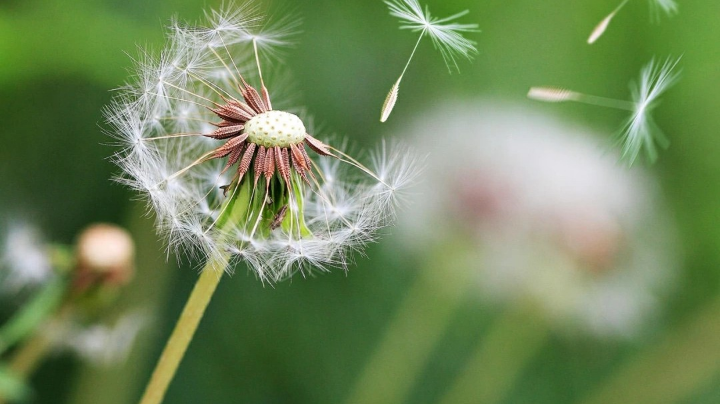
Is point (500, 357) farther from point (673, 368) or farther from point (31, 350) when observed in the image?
point (31, 350)

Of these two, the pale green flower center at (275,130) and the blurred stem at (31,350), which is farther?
the blurred stem at (31,350)

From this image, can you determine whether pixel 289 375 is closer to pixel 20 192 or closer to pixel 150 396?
pixel 20 192

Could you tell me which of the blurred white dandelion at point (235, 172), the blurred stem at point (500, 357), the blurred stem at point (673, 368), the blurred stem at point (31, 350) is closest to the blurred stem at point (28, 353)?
the blurred stem at point (31, 350)

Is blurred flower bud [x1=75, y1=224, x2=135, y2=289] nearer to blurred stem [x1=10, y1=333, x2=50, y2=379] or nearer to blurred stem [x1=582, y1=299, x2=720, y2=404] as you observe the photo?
blurred stem [x1=10, y1=333, x2=50, y2=379]

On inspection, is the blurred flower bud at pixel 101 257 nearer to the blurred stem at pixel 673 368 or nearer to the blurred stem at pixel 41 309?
the blurred stem at pixel 41 309

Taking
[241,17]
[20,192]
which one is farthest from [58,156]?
[241,17]

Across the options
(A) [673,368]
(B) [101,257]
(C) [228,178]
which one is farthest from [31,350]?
(A) [673,368]

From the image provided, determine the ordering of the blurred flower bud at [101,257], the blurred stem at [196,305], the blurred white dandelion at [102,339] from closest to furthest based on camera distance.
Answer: the blurred stem at [196,305] → the blurred flower bud at [101,257] → the blurred white dandelion at [102,339]
